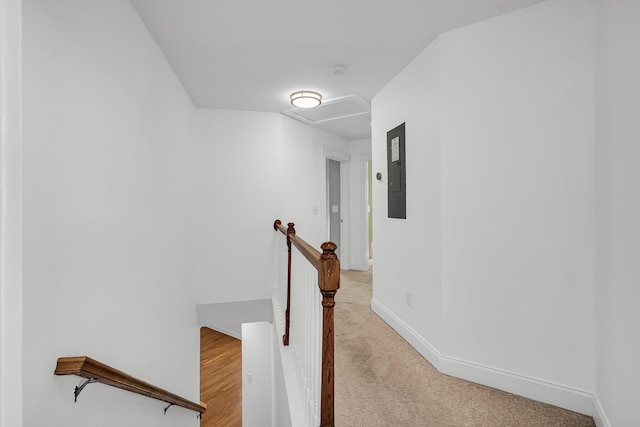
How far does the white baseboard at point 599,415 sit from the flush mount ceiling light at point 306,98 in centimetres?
312

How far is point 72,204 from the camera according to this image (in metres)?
1.32

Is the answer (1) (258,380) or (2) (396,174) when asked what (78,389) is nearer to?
(2) (396,174)

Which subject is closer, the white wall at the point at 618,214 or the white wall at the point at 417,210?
the white wall at the point at 618,214

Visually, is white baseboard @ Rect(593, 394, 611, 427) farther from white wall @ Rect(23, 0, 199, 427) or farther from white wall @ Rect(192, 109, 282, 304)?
white wall @ Rect(192, 109, 282, 304)

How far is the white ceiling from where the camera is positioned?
6.36 ft

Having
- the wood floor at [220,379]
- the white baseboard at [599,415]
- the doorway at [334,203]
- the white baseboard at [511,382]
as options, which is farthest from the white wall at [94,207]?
the doorway at [334,203]

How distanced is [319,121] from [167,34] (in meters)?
2.44

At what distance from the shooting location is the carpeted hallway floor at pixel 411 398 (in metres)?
1.70

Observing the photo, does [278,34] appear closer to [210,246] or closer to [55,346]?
[55,346]

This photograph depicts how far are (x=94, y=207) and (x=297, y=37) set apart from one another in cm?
172

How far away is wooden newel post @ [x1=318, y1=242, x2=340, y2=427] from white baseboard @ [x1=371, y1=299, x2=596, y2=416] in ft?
4.10

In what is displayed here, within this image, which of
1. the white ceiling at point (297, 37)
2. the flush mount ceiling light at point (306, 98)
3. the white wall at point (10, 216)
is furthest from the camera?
the flush mount ceiling light at point (306, 98)

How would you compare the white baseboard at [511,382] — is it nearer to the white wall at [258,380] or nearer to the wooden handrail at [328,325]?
the wooden handrail at [328,325]

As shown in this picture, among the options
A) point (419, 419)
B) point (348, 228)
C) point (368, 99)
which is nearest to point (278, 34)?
point (368, 99)
